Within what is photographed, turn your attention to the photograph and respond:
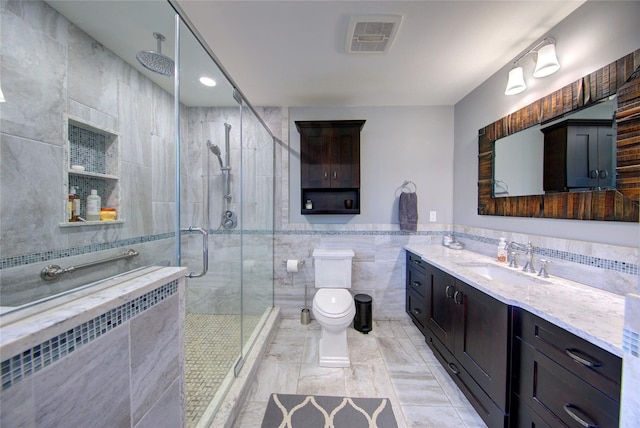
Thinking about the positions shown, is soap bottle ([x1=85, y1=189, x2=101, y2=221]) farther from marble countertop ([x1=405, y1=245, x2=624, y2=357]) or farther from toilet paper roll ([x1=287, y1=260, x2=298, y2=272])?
marble countertop ([x1=405, y1=245, x2=624, y2=357])

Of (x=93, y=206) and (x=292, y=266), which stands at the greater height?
(x=93, y=206)

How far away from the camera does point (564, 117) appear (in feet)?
4.60

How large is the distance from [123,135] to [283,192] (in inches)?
56.5

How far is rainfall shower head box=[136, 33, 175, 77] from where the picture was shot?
1.63m

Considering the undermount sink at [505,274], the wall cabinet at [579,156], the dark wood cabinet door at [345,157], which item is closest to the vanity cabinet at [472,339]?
the undermount sink at [505,274]

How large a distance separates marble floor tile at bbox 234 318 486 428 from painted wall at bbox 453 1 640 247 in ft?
4.21

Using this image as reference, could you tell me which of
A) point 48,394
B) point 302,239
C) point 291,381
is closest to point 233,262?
point 302,239

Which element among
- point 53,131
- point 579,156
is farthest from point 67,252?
point 579,156

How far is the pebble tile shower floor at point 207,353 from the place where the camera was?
1.38 meters

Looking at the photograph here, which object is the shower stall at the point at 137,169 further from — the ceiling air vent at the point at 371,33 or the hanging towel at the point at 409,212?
the hanging towel at the point at 409,212

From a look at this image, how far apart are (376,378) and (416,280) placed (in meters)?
0.95

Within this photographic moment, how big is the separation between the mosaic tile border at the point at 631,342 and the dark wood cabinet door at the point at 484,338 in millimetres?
504

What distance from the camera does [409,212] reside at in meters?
2.46

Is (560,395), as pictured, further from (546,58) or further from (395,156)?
(395,156)
